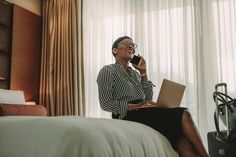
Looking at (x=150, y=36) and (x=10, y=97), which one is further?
(x=150, y=36)

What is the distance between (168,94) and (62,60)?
2.28m

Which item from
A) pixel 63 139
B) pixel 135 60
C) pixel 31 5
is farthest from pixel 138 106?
pixel 31 5

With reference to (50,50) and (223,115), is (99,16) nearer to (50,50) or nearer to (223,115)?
(50,50)

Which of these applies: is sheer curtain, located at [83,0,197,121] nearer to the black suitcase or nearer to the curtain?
the curtain

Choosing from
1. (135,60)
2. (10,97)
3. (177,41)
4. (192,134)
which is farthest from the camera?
(177,41)

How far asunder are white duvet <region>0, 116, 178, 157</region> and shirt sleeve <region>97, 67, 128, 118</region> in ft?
2.29

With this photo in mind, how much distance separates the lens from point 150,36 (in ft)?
12.0

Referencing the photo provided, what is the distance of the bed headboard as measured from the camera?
3.44m

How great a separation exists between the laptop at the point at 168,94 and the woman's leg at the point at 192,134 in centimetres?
21

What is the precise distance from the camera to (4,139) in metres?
1.15

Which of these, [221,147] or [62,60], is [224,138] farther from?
[62,60]

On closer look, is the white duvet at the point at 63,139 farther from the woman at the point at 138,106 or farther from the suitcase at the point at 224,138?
the suitcase at the point at 224,138

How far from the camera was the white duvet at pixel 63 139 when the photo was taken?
3.40 feet

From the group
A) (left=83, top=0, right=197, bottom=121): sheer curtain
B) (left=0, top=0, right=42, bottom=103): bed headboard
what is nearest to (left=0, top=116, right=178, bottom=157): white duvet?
(left=83, top=0, right=197, bottom=121): sheer curtain
